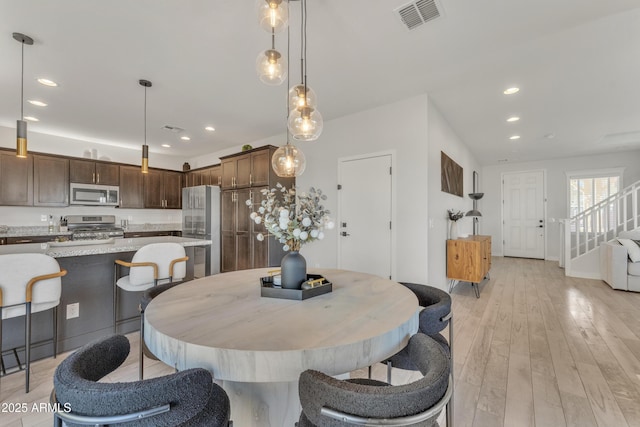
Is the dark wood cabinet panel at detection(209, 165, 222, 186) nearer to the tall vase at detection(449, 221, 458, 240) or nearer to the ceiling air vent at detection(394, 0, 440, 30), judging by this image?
the tall vase at detection(449, 221, 458, 240)

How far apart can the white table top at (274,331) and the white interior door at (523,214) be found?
767 cm

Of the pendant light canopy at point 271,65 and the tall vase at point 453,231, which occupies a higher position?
the pendant light canopy at point 271,65

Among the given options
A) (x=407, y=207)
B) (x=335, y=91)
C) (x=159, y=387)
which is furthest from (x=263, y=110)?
(x=159, y=387)

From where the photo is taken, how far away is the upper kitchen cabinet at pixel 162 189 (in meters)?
5.95

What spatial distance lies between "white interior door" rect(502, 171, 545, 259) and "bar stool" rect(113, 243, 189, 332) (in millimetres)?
8155

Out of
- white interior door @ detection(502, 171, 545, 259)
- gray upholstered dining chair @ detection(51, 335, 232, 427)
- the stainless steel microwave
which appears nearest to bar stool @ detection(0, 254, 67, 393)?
gray upholstered dining chair @ detection(51, 335, 232, 427)

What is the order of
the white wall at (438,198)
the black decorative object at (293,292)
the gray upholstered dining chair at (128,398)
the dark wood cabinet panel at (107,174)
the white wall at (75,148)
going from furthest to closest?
the dark wood cabinet panel at (107,174)
the white wall at (75,148)
the white wall at (438,198)
the black decorative object at (293,292)
the gray upholstered dining chair at (128,398)

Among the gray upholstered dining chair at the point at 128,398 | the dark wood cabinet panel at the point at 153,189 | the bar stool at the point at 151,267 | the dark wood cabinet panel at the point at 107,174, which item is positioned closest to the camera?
the gray upholstered dining chair at the point at 128,398

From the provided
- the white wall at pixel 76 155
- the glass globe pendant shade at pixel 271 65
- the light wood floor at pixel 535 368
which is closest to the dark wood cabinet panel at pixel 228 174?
the white wall at pixel 76 155

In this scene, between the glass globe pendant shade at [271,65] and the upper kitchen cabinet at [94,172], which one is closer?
the glass globe pendant shade at [271,65]

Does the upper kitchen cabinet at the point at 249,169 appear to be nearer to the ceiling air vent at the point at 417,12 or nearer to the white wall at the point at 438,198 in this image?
the white wall at the point at 438,198

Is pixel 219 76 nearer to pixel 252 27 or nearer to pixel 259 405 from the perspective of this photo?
pixel 252 27

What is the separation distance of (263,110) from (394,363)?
3.53 m

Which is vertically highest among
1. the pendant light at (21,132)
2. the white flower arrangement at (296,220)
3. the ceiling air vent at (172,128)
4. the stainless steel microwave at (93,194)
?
the ceiling air vent at (172,128)
